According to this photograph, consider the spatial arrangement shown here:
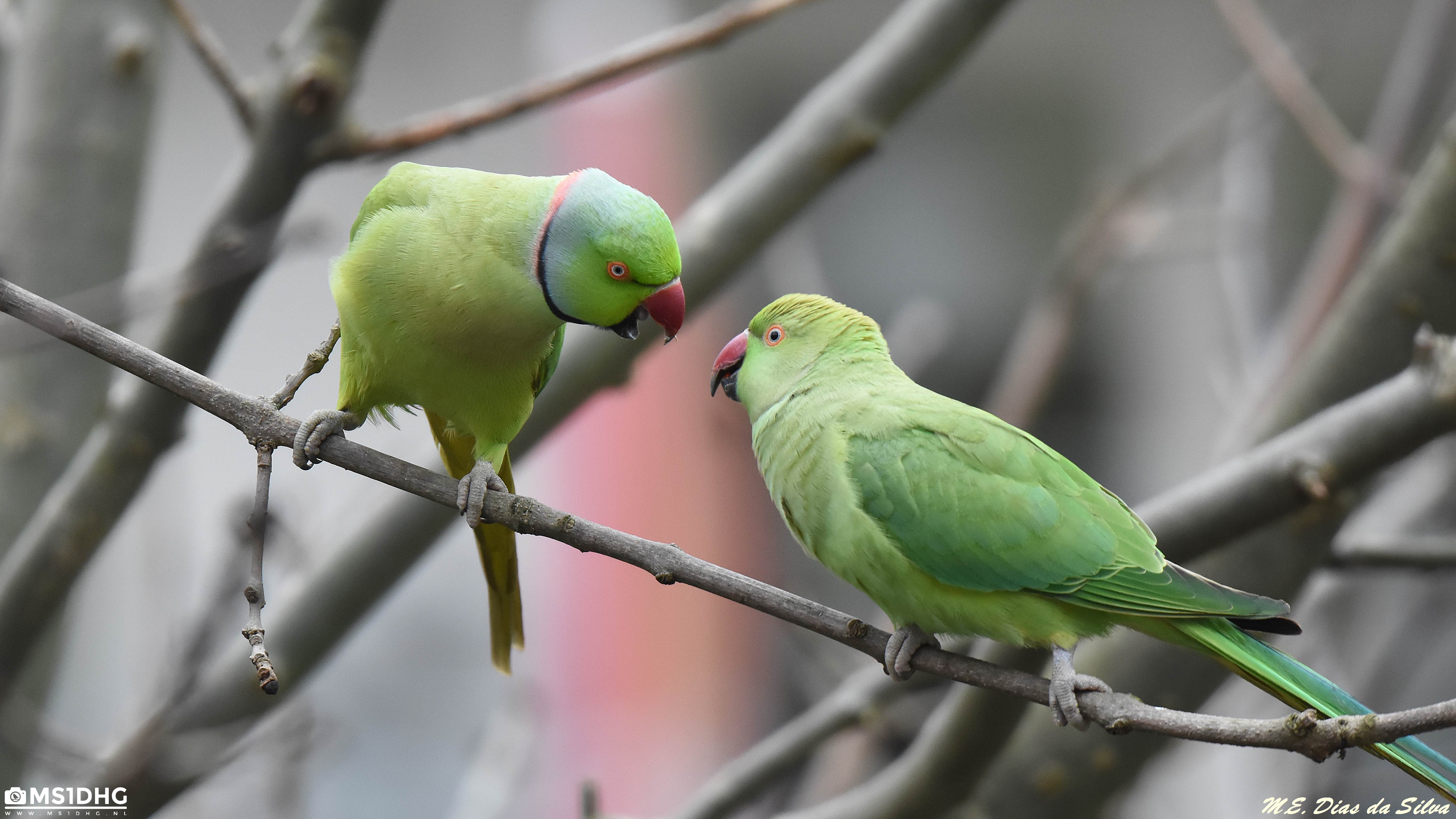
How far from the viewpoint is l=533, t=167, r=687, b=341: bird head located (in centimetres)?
184

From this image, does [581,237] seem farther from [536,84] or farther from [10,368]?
[10,368]

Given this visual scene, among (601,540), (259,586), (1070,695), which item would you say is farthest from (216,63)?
(1070,695)

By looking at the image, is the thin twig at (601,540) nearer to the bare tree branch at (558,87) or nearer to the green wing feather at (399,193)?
the green wing feather at (399,193)

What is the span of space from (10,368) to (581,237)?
179cm

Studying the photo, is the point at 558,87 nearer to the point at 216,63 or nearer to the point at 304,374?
the point at 216,63

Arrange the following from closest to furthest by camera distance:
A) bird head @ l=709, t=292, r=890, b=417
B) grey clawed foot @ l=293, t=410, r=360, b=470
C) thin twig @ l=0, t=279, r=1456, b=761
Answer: thin twig @ l=0, t=279, r=1456, b=761, grey clawed foot @ l=293, t=410, r=360, b=470, bird head @ l=709, t=292, r=890, b=417

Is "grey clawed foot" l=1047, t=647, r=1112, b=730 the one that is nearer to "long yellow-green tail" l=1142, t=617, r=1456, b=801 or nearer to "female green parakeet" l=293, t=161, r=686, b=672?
"long yellow-green tail" l=1142, t=617, r=1456, b=801

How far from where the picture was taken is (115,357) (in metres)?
1.67

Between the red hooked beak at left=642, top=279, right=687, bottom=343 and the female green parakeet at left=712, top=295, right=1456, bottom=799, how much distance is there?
1.28 feet

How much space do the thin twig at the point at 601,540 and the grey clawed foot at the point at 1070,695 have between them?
1 cm

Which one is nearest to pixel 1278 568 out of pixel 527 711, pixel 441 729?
pixel 527 711

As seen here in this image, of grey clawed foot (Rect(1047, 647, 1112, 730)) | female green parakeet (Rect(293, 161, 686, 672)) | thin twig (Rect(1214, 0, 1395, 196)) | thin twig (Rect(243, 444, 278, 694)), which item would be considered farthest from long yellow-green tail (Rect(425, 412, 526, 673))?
thin twig (Rect(1214, 0, 1395, 196))

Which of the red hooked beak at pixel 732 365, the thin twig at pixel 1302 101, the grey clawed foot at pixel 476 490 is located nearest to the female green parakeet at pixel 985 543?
the red hooked beak at pixel 732 365

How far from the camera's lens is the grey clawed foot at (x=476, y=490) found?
5.89ft
